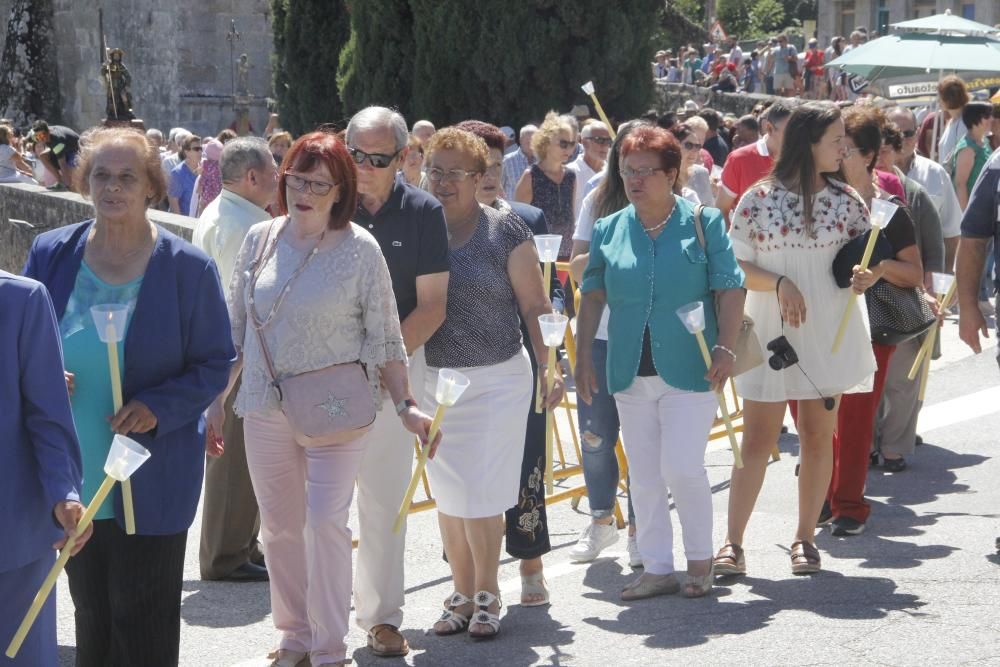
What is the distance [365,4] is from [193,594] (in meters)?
15.2

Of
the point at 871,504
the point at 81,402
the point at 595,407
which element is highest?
the point at 81,402

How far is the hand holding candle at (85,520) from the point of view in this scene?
3656mm

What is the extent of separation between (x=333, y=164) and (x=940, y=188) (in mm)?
4993

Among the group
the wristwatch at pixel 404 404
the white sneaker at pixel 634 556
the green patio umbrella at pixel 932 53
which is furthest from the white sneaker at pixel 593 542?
the green patio umbrella at pixel 932 53

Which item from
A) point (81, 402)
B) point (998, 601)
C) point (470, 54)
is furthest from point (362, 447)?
point (470, 54)

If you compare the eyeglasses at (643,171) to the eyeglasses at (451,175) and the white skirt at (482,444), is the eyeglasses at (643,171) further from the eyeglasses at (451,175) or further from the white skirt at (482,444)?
the white skirt at (482,444)

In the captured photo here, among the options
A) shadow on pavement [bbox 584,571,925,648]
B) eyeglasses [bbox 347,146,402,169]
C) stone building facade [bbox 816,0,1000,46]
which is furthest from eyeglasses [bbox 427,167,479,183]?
stone building facade [bbox 816,0,1000,46]

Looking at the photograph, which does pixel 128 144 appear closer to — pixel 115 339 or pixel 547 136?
pixel 115 339

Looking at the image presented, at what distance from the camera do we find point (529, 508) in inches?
242

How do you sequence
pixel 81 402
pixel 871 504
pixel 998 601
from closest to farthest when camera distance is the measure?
pixel 81 402 < pixel 998 601 < pixel 871 504

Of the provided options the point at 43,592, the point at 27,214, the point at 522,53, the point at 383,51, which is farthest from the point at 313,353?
the point at 383,51

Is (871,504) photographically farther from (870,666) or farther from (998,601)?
(870,666)

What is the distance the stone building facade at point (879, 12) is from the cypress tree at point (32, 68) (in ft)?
92.8

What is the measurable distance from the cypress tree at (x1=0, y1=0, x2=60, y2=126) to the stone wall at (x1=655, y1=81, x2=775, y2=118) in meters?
12.8
